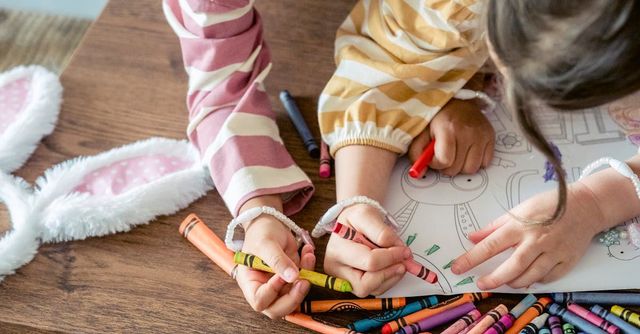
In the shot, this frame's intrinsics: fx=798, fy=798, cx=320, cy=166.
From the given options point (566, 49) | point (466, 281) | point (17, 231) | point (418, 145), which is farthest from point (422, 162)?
point (17, 231)

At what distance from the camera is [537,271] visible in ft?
2.19

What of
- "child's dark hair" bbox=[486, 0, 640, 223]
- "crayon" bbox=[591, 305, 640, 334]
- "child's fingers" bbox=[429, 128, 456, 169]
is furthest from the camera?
"child's fingers" bbox=[429, 128, 456, 169]

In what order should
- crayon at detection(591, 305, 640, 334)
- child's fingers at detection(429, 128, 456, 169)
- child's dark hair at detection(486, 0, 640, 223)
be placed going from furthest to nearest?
child's fingers at detection(429, 128, 456, 169) < crayon at detection(591, 305, 640, 334) < child's dark hair at detection(486, 0, 640, 223)

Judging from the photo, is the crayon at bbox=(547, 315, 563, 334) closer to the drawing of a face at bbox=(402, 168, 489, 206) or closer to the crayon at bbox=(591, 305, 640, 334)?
the crayon at bbox=(591, 305, 640, 334)

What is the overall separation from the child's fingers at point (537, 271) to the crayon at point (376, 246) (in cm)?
7

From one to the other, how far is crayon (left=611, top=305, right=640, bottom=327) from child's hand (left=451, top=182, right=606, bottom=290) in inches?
2.0

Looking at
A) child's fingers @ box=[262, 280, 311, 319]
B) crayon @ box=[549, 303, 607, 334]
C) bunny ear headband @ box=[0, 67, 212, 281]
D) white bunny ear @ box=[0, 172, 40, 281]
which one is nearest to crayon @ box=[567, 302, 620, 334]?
crayon @ box=[549, 303, 607, 334]

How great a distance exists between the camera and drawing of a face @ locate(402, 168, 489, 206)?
29.1 inches

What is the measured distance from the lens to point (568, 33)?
50 cm

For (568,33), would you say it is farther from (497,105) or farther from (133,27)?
(133,27)

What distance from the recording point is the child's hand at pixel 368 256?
2.15ft

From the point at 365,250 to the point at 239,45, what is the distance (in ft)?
0.81

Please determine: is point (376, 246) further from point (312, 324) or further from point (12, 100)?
point (12, 100)

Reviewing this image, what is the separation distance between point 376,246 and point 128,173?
263 millimetres
